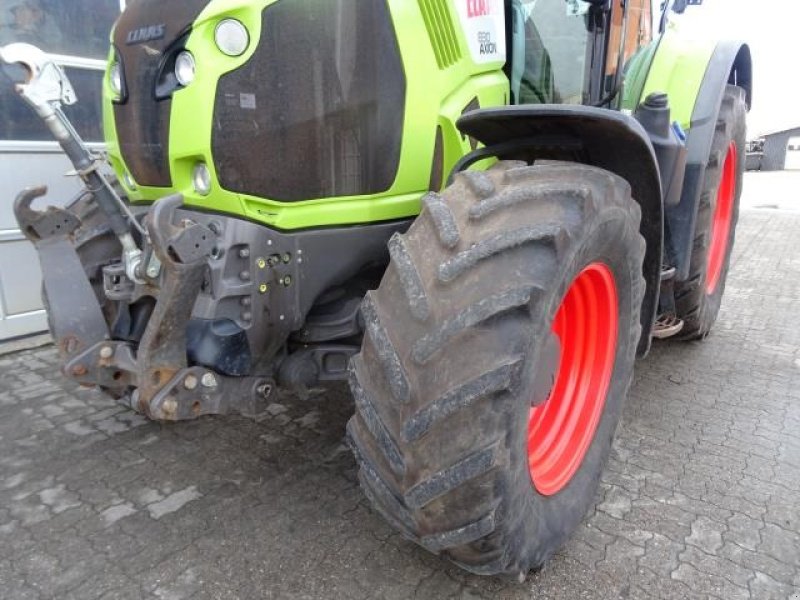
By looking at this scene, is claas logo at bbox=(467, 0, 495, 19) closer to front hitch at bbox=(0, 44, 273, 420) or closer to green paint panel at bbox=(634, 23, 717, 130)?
green paint panel at bbox=(634, 23, 717, 130)

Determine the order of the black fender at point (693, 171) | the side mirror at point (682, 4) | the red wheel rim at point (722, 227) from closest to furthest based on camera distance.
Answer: the black fender at point (693, 171)
the side mirror at point (682, 4)
the red wheel rim at point (722, 227)

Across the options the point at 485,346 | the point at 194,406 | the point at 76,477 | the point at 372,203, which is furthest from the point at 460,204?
the point at 76,477

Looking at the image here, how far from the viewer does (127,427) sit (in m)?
3.05

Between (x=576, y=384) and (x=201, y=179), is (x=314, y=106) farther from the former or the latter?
(x=576, y=384)

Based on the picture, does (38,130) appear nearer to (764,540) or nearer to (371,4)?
(371,4)

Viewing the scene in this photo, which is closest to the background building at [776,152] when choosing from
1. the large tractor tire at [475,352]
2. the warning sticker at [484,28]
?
the warning sticker at [484,28]

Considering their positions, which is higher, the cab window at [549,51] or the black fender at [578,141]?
the cab window at [549,51]

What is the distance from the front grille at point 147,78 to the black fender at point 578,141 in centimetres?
91

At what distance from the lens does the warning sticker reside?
2168mm

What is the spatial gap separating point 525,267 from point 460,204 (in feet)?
0.89

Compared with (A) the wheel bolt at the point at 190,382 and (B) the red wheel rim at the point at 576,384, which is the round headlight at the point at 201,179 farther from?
(B) the red wheel rim at the point at 576,384

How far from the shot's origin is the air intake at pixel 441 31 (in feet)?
6.73

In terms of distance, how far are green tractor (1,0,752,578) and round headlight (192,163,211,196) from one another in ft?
0.05

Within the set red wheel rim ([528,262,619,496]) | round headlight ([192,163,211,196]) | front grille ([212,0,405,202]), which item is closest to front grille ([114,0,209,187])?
round headlight ([192,163,211,196])
